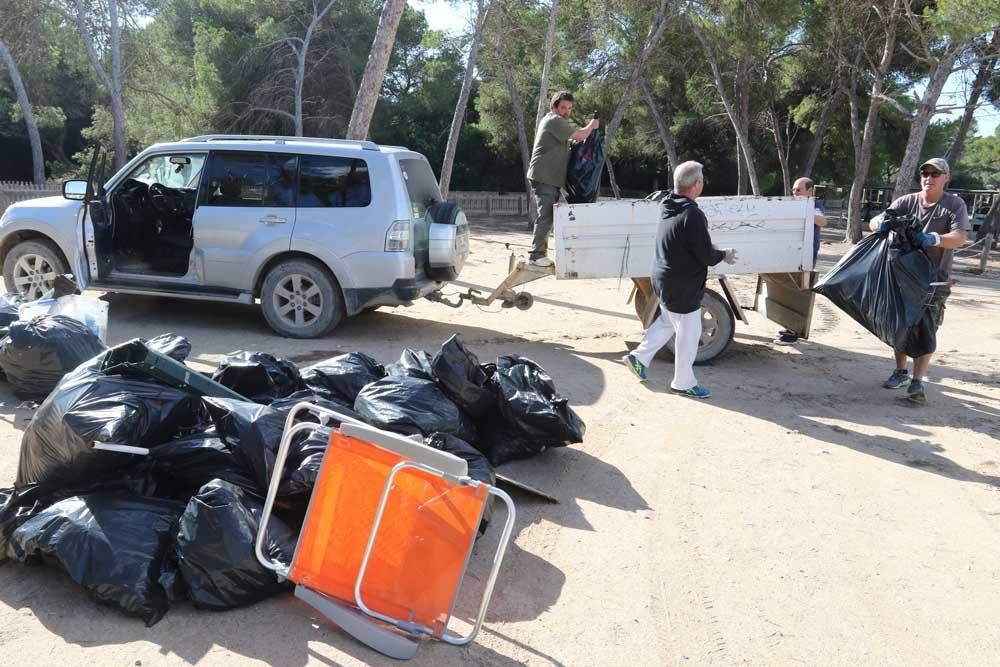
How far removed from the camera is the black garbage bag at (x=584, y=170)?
8.20 m

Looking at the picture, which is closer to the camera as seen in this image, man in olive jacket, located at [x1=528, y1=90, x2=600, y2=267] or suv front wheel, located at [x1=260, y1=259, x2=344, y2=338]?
suv front wheel, located at [x1=260, y1=259, x2=344, y2=338]

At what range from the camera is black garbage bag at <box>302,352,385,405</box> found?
15.9ft

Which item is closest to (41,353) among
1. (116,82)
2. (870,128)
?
(870,128)

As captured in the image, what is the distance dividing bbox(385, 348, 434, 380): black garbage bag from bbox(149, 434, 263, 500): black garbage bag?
129 cm

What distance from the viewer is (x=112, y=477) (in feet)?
11.5

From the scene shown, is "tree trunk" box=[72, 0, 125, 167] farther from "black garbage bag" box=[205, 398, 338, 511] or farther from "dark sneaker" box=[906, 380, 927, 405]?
"dark sneaker" box=[906, 380, 927, 405]

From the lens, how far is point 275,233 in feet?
24.9

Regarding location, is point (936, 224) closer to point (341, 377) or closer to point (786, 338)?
point (786, 338)

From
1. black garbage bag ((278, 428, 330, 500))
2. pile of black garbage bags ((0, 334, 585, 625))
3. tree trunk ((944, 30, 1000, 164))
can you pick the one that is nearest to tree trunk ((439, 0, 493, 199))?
tree trunk ((944, 30, 1000, 164))

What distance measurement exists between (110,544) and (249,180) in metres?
5.27

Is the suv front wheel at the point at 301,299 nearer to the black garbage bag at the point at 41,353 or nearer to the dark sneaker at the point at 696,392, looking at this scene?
the black garbage bag at the point at 41,353

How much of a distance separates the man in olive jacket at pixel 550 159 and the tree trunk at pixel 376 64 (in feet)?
12.8

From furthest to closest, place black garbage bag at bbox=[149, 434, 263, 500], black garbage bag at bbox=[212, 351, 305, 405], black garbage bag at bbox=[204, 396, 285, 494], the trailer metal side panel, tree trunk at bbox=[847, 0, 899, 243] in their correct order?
tree trunk at bbox=[847, 0, 899, 243] → the trailer metal side panel → black garbage bag at bbox=[212, 351, 305, 405] → black garbage bag at bbox=[149, 434, 263, 500] → black garbage bag at bbox=[204, 396, 285, 494]

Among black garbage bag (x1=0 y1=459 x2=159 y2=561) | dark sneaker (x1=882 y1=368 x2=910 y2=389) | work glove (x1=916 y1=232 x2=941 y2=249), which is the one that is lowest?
dark sneaker (x1=882 y1=368 x2=910 y2=389)
